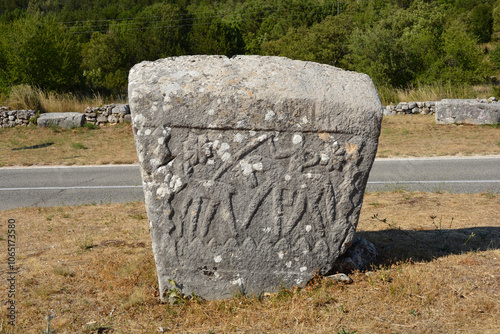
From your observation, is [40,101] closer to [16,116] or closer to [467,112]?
[16,116]

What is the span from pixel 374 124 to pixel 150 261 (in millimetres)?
2655

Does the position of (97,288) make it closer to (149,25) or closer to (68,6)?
(149,25)

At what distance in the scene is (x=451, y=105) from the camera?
14.8 m

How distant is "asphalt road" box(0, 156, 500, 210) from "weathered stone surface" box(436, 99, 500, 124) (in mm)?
4160

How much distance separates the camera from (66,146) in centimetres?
1381

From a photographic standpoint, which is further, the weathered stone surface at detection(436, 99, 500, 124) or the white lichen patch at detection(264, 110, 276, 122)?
the weathered stone surface at detection(436, 99, 500, 124)

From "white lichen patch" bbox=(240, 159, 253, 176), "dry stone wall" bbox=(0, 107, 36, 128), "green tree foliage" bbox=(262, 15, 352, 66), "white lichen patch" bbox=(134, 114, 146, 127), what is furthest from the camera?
"green tree foliage" bbox=(262, 15, 352, 66)

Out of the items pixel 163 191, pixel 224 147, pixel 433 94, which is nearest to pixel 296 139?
pixel 224 147

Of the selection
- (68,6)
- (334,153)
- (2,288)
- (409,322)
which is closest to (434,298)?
(409,322)

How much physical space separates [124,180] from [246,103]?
6582 mm

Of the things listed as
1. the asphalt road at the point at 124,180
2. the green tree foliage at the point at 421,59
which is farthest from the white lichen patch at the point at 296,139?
the green tree foliage at the point at 421,59

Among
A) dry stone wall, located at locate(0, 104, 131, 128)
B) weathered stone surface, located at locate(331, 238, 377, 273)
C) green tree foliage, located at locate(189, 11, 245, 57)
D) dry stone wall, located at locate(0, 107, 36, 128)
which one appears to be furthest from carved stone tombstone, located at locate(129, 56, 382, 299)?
green tree foliage, located at locate(189, 11, 245, 57)

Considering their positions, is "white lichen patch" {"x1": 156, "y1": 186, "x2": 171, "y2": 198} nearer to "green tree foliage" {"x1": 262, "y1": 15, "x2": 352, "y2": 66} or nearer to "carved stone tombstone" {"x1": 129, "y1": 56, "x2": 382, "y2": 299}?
"carved stone tombstone" {"x1": 129, "y1": 56, "x2": 382, "y2": 299}

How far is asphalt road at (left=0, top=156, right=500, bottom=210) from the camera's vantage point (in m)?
8.34
